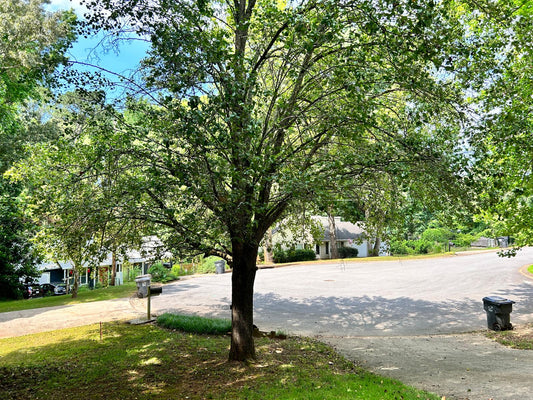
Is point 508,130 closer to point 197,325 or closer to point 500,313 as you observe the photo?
point 500,313

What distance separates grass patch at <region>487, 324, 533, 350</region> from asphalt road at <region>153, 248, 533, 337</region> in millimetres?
933

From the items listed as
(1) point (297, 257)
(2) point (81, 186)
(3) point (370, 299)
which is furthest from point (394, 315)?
(1) point (297, 257)

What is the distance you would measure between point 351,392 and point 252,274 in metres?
2.90

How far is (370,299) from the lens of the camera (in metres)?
15.7

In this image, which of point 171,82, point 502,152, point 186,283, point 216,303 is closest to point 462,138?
point 502,152

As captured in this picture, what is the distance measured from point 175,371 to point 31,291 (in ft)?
62.6

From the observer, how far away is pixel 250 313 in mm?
7484

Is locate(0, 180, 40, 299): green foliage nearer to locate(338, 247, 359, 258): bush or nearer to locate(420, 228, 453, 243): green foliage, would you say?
locate(338, 247, 359, 258): bush

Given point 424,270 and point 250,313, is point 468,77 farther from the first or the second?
point 424,270

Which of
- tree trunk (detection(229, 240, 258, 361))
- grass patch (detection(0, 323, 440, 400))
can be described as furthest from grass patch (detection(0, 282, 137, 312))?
tree trunk (detection(229, 240, 258, 361))

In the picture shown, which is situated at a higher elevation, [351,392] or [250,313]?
[250,313]

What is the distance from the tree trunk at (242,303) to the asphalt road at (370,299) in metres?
3.59

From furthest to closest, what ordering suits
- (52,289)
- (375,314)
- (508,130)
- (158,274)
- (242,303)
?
(52,289) < (158,274) < (375,314) < (242,303) < (508,130)

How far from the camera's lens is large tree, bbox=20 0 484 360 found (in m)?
5.33
